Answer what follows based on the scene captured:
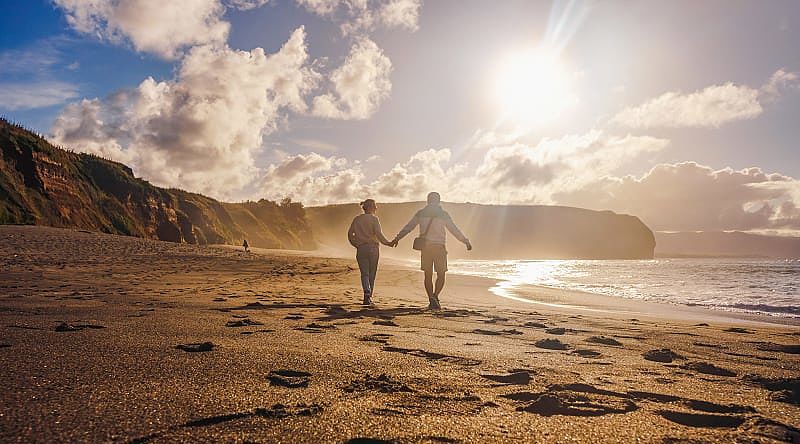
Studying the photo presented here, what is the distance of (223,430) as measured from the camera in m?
1.46

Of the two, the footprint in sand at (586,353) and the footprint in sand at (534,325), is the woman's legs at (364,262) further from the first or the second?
the footprint in sand at (586,353)

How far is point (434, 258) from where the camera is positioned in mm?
7359

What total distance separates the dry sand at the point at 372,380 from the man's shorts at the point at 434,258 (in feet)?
8.44

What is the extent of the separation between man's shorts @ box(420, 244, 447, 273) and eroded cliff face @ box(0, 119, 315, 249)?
73.9ft

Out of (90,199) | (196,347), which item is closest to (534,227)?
(90,199)

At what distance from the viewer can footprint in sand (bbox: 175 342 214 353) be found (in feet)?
8.83

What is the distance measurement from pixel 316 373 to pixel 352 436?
2.86 feet

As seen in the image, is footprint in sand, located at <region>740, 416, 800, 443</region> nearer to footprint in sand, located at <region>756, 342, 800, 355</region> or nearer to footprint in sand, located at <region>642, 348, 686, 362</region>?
footprint in sand, located at <region>642, 348, 686, 362</region>

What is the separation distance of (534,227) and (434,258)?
5248 inches

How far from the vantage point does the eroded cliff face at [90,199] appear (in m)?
22.9

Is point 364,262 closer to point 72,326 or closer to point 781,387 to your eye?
point 72,326

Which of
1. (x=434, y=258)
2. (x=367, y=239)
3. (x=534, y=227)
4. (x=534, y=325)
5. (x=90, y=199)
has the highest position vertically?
(x=534, y=227)

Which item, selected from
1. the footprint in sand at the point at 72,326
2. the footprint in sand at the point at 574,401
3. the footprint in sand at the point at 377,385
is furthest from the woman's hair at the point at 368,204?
the footprint in sand at the point at 574,401

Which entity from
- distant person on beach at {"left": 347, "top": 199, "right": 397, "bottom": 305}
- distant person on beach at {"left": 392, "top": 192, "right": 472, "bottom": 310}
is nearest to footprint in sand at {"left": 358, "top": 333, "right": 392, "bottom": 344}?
distant person on beach at {"left": 392, "top": 192, "right": 472, "bottom": 310}
